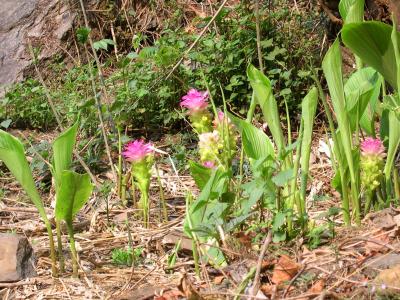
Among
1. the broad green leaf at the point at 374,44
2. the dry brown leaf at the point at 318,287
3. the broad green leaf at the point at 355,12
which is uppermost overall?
the broad green leaf at the point at 355,12

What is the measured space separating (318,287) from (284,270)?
13 cm

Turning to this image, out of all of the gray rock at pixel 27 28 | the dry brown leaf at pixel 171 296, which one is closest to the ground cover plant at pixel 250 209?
the dry brown leaf at pixel 171 296

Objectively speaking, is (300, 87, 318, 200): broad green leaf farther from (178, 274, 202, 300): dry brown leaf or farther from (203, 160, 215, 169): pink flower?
(178, 274, 202, 300): dry brown leaf

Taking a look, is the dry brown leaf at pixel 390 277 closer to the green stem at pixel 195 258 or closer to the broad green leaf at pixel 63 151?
the green stem at pixel 195 258

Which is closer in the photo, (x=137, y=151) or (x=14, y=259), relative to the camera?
(x=14, y=259)

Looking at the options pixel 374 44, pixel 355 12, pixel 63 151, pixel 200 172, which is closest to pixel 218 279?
pixel 200 172

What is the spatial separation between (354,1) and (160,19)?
3.35 m

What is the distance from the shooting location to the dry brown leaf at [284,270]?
224cm

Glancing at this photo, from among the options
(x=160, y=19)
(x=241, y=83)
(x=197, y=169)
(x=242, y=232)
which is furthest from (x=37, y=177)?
(x=160, y=19)

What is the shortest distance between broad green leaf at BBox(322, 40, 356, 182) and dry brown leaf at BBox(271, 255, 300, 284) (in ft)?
1.58

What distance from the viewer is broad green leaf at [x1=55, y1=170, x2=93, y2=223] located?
8.22 feet

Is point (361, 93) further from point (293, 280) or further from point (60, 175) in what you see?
point (60, 175)

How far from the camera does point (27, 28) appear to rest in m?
5.92

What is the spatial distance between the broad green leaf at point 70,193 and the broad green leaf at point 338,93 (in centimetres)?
85
